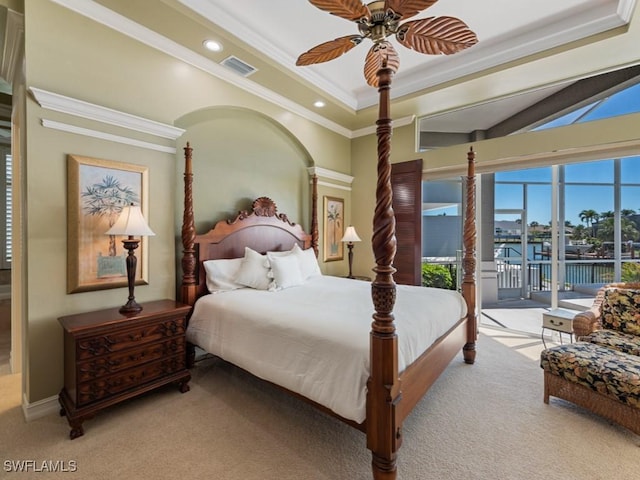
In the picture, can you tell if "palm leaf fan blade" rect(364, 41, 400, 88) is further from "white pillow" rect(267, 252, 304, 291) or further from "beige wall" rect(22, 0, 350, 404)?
"white pillow" rect(267, 252, 304, 291)

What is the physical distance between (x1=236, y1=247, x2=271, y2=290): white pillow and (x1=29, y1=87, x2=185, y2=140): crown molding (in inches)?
58.5

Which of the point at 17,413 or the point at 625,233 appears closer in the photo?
the point at 17,413

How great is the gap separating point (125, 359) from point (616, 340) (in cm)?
408

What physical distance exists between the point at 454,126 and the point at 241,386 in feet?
15.0

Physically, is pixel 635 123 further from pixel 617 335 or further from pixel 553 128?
pixel 617 335

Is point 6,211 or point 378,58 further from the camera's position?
point 6,211

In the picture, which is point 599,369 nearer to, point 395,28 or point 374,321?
point 374,321

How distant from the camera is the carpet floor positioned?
1.77 m

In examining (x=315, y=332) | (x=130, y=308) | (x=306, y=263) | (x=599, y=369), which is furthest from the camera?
(x=306, y=263)

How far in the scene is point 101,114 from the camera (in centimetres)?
248

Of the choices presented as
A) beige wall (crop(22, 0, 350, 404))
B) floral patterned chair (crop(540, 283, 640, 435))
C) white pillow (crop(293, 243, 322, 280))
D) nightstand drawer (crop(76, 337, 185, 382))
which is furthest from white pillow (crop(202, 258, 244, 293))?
floral patterned chair (crop(540, 283, 640, 435))

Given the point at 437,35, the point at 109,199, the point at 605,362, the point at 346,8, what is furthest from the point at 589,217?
the point at 109,199

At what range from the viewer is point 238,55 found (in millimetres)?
3137

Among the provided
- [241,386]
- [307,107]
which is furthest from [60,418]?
[307,107]
